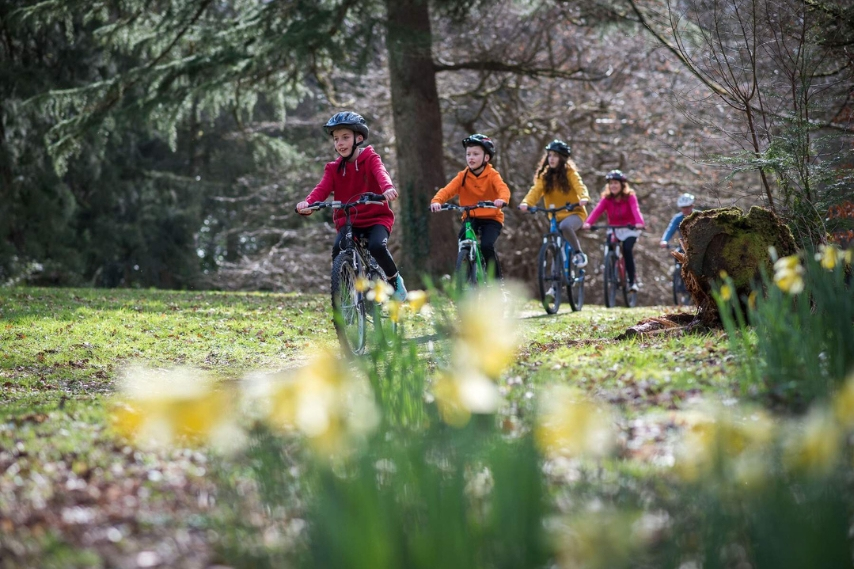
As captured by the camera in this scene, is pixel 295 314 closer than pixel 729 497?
No

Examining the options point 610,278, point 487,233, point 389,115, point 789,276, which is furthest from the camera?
point 389,115

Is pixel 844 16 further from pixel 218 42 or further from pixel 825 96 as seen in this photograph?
pixel 218 42

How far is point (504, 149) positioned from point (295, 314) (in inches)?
343

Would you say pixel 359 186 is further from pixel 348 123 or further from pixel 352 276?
pixel 352 276

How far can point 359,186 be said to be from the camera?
26.6 ft

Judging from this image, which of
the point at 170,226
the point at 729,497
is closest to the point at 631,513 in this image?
the point at 729,497

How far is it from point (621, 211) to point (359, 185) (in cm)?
669

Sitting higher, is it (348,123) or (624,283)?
(348,123)

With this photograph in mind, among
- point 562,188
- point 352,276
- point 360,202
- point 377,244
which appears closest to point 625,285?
point 562,188

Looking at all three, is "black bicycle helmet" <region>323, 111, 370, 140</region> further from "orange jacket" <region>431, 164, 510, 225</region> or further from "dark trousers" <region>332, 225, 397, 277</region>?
"orange jacket" <region>431, 164, 510, 225</region>

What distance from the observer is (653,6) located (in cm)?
1655

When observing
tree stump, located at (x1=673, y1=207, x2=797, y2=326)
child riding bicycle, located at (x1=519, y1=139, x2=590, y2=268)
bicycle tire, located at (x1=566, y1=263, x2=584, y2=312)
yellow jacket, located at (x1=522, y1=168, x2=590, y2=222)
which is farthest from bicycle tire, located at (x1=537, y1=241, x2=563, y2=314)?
tree stump, located at (x1=673, y1=207, x2=797, y2=326)

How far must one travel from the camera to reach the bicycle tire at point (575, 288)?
12164 millimetres

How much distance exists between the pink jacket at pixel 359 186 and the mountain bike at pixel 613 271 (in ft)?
20.2
